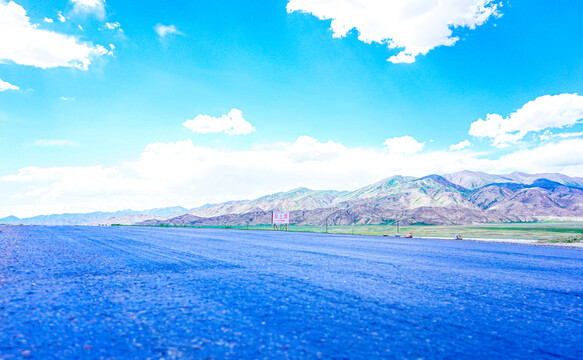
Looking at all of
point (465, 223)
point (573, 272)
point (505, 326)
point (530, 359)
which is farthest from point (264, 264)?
point (465, 223)

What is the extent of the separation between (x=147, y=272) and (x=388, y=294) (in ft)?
37.2

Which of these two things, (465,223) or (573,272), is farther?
(465,223)

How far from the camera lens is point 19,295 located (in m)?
11.6

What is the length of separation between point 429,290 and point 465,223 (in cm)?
15146

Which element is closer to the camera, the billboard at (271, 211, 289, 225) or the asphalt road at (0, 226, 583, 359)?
the asphalt road at (0, 226, 583, 359)

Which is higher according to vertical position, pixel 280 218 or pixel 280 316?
pixel 280 218

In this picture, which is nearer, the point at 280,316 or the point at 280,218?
the point at 280,316

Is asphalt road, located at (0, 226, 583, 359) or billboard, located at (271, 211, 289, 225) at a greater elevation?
billboard, located at (271, 211, 289, 225)

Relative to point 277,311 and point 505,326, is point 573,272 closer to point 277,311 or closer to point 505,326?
point 505,326

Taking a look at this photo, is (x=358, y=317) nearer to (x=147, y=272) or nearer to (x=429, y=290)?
(x=429, y=290)

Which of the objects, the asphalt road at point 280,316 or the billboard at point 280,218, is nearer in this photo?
the asphalt road at point 280,316

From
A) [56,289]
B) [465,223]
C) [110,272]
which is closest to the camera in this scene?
[56,289]

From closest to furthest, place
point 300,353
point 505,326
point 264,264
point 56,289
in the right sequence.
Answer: point 300,353 → point 505,326 → point 56,289 → point 264,264

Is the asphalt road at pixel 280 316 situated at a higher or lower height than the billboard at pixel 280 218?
lower
